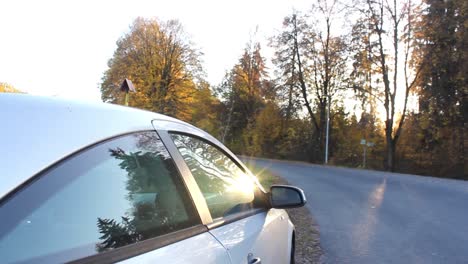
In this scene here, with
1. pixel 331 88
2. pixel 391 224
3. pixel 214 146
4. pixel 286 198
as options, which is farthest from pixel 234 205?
pixel 331 88

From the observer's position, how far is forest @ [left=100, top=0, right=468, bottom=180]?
32188mm

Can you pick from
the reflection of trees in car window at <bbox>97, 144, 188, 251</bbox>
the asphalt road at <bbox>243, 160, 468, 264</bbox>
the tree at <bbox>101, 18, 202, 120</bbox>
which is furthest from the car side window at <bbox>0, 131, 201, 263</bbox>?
the tree at <bbox>101, 18, 202, 120</bbox>

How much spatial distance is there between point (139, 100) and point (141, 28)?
7914 millimetres

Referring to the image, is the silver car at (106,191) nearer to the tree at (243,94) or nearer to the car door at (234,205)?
the car door at (234,205)

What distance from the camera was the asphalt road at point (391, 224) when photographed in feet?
22.4

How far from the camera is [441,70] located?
31.8 metres

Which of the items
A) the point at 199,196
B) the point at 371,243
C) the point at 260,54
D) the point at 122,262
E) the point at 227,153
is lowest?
the point at 371,243

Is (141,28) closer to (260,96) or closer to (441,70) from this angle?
(260,96)

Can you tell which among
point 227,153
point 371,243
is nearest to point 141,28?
point 371,243

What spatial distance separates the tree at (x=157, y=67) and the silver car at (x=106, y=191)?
41.7 metres

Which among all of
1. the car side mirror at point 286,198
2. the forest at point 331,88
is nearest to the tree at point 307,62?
the forest at point 331,88

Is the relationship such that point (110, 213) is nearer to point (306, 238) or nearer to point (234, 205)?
point (234, 205)

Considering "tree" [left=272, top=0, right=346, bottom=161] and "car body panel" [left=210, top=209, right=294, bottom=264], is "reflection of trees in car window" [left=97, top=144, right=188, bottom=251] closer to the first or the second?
"car body panel" [left=210, top=209, right=294, bottom=264]

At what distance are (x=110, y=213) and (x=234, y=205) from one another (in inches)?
45.8
